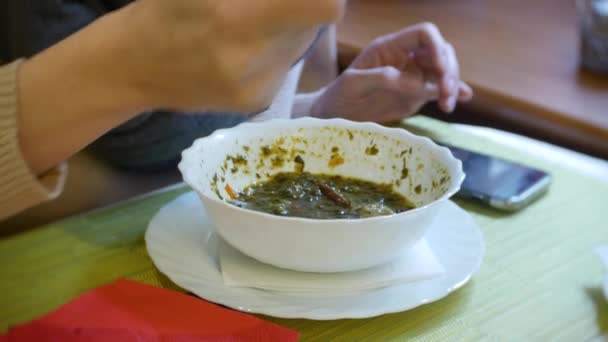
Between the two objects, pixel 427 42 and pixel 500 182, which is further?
pixel 427 42

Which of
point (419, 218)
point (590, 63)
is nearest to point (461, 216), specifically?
point (419, 218)

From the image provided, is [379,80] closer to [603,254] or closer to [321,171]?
[321,171]

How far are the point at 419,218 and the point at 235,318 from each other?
0.17m

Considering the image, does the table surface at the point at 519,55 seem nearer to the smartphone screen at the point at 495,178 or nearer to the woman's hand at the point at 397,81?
the woman's hand at the point at 397,81

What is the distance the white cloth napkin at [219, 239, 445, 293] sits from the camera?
0.54 meters

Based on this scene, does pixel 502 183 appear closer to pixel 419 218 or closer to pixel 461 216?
pixel 461 216

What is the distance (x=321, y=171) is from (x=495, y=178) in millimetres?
207

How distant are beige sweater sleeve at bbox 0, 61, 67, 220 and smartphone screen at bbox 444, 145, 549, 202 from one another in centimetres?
42

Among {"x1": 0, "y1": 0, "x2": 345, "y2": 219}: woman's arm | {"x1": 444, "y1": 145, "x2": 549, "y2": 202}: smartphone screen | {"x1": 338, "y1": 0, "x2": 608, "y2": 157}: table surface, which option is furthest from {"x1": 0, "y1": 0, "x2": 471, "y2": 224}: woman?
{"x1": 338, "y1": 0, "x2": 608, "y2": 157}: table surface

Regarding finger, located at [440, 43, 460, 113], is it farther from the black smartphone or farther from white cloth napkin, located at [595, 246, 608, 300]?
white cloth napkin, located at [595, 246, 608, 300]

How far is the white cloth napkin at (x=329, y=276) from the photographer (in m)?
0.54

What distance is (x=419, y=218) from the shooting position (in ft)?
1.73

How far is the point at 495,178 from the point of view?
2.44 ft

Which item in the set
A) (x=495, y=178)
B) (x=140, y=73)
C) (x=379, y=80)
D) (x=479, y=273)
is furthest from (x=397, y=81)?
(x=140, y=73)
